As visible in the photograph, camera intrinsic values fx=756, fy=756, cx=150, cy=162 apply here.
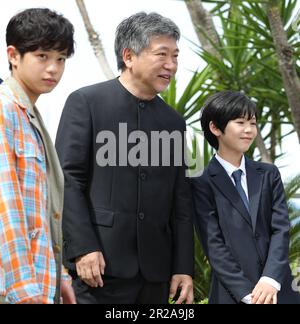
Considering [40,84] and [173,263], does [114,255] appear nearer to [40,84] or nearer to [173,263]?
[173,263]

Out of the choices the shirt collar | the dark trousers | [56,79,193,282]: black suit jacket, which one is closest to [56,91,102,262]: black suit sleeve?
[56,79,193,282]: black suit jacket

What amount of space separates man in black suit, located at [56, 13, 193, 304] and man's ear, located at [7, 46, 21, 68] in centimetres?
66

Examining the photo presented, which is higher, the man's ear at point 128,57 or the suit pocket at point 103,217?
the man's ear at point 128,57

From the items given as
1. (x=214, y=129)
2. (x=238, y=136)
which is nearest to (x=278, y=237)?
(x=238, y=136)

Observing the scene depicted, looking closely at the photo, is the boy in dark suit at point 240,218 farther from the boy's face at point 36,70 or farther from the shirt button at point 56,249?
the boy's face at point 36,70

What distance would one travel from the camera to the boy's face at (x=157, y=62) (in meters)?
3.06

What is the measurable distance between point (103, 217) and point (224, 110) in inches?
33.3

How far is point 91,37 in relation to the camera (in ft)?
29.5

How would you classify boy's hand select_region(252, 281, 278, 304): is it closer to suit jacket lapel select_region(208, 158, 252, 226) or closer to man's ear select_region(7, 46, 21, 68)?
suit jacket lapel select_region(208, 158, 252, 226)

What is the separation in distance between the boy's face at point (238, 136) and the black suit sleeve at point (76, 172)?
70 cm

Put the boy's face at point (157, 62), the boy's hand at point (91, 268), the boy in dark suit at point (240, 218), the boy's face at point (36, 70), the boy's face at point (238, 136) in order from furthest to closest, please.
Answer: the boy's face at point (238, 136) → the boy in dark suit at point (240, 218) → the boy's face at point (157, 62) → the boy's hand at point (91, 268) → the boy's face at point (36, 70)

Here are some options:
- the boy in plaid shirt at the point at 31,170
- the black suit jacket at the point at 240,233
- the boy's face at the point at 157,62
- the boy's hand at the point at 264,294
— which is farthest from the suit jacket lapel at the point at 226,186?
the boy in plaid shirt at the point at 31,170

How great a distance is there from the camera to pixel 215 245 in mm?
3219

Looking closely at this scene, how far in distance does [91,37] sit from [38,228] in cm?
700
